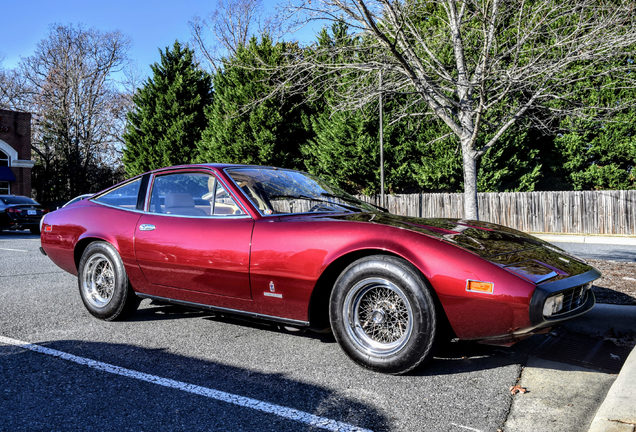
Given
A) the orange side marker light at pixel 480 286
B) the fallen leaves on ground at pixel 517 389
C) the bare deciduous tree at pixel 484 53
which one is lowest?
the fallen leaves on ground at pixel 517 389

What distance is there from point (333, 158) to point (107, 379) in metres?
18.4

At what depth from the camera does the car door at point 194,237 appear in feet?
11.5

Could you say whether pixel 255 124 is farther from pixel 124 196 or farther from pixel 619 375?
pixel 619 375

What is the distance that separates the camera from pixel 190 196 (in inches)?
161

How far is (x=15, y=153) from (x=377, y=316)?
113 ft

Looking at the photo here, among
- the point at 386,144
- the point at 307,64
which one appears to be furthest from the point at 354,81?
the point at 386,144

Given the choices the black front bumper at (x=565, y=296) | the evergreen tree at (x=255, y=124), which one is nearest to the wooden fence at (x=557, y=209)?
the evergreen tree at (x=255, y=124)

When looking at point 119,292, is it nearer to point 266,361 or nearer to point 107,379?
point 107,379

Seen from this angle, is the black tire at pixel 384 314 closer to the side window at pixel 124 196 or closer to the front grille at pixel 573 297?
the front grille at pixel 573 297

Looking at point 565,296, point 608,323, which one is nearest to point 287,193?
point 565,296

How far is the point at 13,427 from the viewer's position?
231cm

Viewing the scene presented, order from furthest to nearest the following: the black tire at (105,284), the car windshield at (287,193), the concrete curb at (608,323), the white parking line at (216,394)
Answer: the black tire at (105,284), the concrete curb at (608,323), the car windshield at (287,193), the white parking line at (216,394)

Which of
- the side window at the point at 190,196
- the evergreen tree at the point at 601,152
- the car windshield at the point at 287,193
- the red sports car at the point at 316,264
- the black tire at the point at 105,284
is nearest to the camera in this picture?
the red sports car at the point at 316,264

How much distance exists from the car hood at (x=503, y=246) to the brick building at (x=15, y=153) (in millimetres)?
33697
